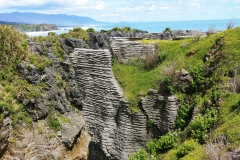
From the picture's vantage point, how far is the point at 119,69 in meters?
11.7

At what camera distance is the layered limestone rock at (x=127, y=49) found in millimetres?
12078

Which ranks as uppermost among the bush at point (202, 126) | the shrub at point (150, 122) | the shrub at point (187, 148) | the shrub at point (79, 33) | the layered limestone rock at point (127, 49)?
the shrub at point (79, 33)

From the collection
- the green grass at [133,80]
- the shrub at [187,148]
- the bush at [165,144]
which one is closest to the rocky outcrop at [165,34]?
the green grass at [133,80]

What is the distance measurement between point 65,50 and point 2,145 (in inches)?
221

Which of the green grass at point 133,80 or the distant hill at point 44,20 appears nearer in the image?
the green grass at point 133,80

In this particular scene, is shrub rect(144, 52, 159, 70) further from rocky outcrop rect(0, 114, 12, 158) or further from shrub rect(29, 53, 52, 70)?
rocky outcrop rect(0, 114, 12, 158)

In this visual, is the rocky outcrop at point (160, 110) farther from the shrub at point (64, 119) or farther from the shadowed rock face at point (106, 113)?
the shrub at point (64, 119)

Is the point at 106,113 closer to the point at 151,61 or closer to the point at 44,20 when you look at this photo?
the point at 151,61

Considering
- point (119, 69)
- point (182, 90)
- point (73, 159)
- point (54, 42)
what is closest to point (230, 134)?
point (182, 90)

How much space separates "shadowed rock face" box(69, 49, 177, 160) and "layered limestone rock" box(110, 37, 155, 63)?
137cm

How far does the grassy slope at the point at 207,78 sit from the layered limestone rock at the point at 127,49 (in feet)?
1.81

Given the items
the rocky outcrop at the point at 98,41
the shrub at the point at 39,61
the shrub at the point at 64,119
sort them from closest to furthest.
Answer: the shrub at the point at 39,61, the shrub at the point at 64,119, the rocky outcrop at the point at 98,41

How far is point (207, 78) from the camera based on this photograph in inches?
360

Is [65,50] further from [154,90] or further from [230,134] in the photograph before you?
[230,134]
